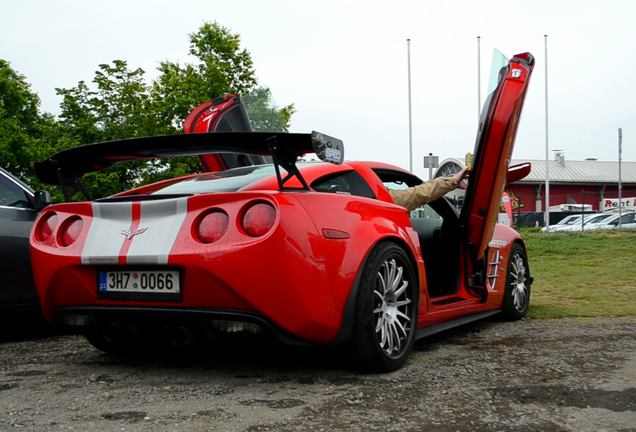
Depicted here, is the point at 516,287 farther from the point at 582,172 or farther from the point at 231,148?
the point at 582,172

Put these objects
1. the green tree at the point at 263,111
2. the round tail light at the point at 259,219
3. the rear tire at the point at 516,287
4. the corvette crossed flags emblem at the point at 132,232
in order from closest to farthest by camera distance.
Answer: the round tail light at the point at 259,219 < the corvette crossed flags emblem at the point at 132,232 < the rear tire at the point at 516,287 < the green tree at the point at 263,111

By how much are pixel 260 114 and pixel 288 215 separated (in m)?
4.66

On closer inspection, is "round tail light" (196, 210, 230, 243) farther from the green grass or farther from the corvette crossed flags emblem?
the green grass

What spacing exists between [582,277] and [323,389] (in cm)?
732

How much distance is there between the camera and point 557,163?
5778 centimetres

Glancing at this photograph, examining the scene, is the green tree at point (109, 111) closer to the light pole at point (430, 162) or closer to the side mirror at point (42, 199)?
the light pole at point (430, 162)

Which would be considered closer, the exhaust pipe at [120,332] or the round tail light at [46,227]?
the exhaust pipe at [120,332]

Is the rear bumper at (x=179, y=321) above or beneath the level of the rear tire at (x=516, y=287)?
above

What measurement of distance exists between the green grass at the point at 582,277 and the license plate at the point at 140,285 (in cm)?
400

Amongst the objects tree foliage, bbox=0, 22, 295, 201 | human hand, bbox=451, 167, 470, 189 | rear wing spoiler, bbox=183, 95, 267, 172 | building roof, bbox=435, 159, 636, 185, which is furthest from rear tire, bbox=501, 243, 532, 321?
building roof, bbox=435, 159, 636, 185

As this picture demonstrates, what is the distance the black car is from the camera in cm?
498

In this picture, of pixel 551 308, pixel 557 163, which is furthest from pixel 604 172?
pixel 551 308

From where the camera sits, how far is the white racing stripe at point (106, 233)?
11.3 ft

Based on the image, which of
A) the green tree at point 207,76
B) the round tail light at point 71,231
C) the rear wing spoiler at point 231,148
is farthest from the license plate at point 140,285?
the green tree at point 207,76
